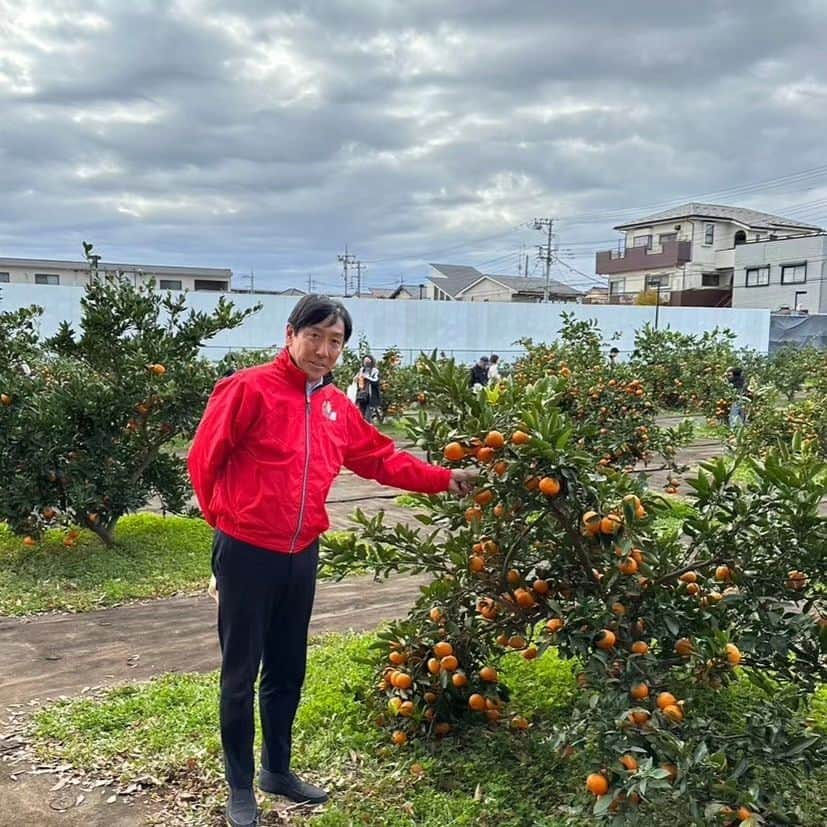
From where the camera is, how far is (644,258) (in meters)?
51.1

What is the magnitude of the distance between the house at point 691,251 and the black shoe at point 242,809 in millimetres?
45864

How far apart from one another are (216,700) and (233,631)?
4.74ft

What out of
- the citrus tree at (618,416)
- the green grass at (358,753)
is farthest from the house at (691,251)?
the green grass at (358,753)

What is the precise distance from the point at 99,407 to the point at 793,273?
4229 centimetres

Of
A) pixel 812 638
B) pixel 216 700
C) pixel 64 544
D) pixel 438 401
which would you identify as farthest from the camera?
pixel 64 544

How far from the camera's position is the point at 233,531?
2715mm

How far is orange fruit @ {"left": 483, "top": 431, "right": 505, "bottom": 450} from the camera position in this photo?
2.63m

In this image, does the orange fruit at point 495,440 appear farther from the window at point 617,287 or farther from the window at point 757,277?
the window at point 617,287

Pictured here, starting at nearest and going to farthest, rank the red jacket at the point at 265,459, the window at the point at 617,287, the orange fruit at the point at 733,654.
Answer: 1. the orange fruit at the point at 733,654
2. the red jacket at the point at 265,459
3. the window at the point at 617,287

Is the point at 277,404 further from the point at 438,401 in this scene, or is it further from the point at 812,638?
the point at 812,638

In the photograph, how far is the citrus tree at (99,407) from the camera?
237 inches

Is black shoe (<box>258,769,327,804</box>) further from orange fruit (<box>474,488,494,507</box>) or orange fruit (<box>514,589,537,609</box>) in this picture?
orange fruit (<box>474,488,494,507</box>)

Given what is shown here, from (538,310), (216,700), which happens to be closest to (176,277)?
(538,310)

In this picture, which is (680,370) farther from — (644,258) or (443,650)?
(644,258)
